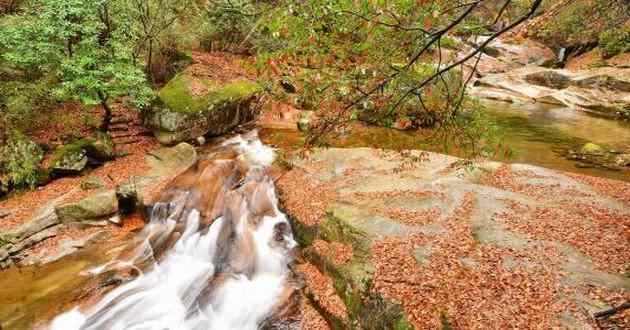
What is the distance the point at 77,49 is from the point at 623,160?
1968 cm

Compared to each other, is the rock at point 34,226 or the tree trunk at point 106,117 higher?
the tree trunk at point 106,117


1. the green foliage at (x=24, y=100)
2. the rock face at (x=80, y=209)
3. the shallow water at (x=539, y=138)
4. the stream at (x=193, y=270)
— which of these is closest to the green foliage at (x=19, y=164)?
the green foliage at (x=24, y=100)

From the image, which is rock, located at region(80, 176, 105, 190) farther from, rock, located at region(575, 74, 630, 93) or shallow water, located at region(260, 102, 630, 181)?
rock, located at region(575, 74, 630, 93)

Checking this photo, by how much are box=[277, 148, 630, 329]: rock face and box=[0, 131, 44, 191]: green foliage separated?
7464 millimetres

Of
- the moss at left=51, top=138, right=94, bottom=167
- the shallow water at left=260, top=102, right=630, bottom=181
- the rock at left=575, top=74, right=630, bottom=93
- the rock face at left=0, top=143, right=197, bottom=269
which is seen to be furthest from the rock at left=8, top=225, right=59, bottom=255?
the rock at left=575, top=74, right=630, bottom=93

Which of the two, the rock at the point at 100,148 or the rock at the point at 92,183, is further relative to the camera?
the rock at the point at 100,148

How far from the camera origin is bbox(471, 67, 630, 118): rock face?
23172 millimetres

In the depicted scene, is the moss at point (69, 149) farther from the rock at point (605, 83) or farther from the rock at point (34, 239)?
the rock at point (605, 83)

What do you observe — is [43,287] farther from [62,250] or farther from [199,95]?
[199,95]

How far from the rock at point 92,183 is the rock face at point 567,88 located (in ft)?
79.9

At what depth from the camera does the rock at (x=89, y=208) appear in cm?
997

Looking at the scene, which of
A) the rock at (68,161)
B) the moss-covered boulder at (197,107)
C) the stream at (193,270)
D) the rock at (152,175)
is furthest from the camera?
the moss-covered boulder at (197,107)

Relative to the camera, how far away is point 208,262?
9320 mm

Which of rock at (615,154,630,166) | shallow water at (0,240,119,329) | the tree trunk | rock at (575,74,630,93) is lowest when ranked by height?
shallow water at (0,240,119,329)
